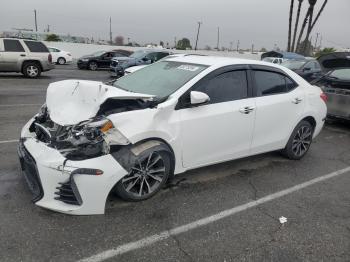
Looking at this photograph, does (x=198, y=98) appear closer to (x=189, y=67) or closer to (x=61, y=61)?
(x=189, y=67)

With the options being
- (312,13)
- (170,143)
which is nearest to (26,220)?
(170,143)

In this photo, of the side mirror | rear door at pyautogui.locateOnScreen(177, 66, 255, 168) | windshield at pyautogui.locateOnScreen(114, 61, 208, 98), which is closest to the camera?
the side mirror

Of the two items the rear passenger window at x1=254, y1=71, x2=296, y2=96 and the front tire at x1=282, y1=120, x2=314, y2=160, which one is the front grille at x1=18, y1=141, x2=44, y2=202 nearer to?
the rear passenger window at x1=254, y1=71, x2=296, y2=96

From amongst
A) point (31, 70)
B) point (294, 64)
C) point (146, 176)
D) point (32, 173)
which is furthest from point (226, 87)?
point (31, 70)

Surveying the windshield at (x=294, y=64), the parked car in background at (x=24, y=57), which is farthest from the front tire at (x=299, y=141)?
the parked car in background at (x=24, y=57)

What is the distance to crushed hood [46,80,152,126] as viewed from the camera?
3.65 m

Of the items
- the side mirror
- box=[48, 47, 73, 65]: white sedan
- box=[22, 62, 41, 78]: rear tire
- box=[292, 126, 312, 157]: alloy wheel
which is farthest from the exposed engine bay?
box=[48, 47, 73, 65]: white sedan

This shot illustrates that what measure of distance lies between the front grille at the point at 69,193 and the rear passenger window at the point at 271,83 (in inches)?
112

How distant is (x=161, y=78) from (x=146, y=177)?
1435mm

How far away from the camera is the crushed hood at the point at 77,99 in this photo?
3.65 meters

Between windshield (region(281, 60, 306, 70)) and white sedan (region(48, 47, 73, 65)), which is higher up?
windshield (region(281, 60, 306, 70))

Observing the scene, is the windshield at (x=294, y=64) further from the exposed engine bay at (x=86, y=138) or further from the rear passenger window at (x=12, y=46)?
the exposed engine bay at (x=86, y=138)

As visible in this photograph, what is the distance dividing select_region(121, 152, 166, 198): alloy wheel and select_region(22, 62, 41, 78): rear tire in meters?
12.9

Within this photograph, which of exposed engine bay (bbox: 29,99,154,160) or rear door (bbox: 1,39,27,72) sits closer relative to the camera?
exposed engine bay (bbox: 29,99,154,160)
